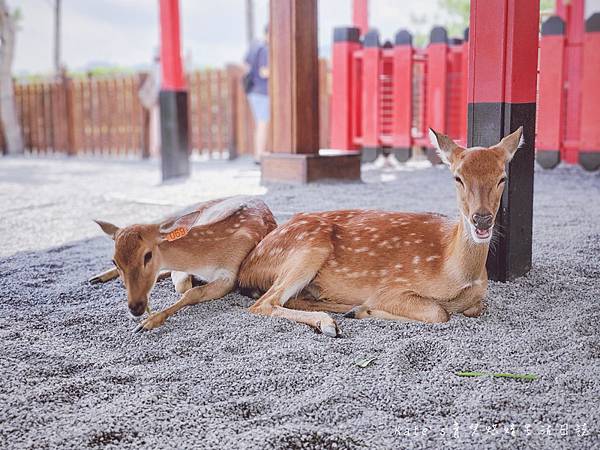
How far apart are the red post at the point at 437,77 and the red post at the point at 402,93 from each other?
273mm

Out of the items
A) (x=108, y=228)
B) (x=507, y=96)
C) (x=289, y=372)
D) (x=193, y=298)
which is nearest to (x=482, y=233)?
(x=289, y=372)

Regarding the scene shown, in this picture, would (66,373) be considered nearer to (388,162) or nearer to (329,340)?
(329,340)

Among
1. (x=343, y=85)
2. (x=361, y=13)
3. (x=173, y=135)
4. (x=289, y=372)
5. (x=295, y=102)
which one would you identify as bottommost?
(x=289, y=372)

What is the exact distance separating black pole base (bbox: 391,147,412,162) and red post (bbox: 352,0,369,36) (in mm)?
3145

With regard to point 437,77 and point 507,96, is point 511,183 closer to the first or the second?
point 507,96

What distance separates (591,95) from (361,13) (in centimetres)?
513

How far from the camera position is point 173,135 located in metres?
10.2

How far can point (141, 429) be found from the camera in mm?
2355

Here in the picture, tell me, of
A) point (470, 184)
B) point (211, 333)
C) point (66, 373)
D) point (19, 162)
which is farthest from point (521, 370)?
point (19, 162)

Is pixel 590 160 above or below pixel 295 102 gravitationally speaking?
below

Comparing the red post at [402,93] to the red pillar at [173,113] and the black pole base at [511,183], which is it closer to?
the red pillar at [173,113]

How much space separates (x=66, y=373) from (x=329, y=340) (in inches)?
42.2

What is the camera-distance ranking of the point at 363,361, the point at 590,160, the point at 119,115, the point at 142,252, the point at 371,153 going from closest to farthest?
1. the point at 363,361
2. the point at 142,252
3. the point at 590,160
4. the point at 371,153
5. the point at 119,115

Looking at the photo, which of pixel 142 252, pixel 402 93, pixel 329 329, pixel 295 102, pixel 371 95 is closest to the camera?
pixel 329 329
